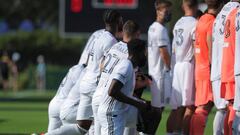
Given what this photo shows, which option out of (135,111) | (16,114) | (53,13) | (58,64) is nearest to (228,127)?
(135,111)

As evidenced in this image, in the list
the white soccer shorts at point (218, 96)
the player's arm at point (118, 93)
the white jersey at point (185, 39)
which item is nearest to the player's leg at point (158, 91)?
the white jersey at point (185, 39)

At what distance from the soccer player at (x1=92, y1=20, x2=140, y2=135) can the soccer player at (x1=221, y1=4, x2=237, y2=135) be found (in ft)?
3.84

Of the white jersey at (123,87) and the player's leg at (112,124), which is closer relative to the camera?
the white jersey at (123,87)

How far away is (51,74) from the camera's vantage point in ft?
174

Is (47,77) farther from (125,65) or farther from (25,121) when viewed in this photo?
(125,65)

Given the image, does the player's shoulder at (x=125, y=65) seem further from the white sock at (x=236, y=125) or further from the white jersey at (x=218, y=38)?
the white jersey at (x=218, y=38)

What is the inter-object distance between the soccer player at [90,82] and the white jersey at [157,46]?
1.79 metres

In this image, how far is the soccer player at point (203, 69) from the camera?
13273 millimetres

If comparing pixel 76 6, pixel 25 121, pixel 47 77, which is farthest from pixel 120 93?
pixel 47 77

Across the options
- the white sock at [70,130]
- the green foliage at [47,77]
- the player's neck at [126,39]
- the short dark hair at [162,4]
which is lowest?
the green foliage at [47,77]

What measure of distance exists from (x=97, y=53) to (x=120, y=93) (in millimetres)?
2363

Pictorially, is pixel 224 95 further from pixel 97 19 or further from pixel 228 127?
pixel 97 19

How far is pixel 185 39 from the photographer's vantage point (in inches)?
559

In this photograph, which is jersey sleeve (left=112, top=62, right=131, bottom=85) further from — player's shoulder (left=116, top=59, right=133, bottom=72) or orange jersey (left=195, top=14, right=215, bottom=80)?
orange jersey (left=195, top=14, right=215, bottom=80)
